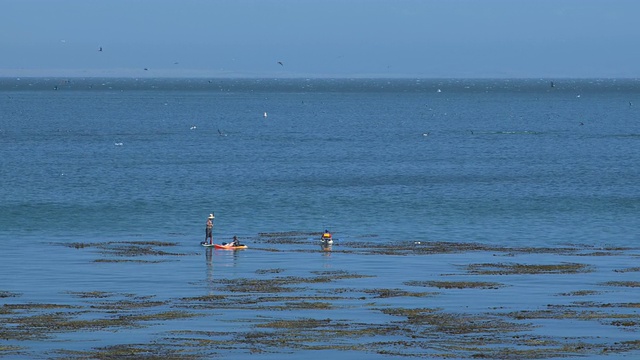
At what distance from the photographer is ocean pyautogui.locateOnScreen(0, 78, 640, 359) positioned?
37.1 m

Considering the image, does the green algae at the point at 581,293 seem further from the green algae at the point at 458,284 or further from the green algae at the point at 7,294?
the green algae at the point at 7,294

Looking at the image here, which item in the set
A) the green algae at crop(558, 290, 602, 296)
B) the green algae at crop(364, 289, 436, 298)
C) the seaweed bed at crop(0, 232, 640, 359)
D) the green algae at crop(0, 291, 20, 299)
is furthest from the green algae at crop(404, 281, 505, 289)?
the green algae at crop(0, 291, 20, 299)

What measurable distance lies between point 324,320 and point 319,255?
18929 millimetres

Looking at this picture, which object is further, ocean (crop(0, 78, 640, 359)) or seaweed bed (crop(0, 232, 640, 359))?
ocean (crop(0, 78, 640, 359))

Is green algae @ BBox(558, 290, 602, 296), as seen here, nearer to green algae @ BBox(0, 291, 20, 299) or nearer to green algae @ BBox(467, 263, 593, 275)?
green algae @ BBox(467, 263, 593, 275)

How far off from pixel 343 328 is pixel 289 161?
87.2 meters

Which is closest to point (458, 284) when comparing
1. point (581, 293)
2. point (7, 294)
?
point (581, 293)

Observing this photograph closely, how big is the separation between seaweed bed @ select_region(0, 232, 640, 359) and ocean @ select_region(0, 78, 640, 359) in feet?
0.37

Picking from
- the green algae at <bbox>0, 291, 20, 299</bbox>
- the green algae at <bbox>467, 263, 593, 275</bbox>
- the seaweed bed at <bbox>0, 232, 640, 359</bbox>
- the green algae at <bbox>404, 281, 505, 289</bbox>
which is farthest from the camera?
the green algae at <bbox>467, 263, 593, 275</bbox>

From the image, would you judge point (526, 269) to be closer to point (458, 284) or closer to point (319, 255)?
point (458, 284)

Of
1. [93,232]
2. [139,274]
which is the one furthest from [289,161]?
[139,274]

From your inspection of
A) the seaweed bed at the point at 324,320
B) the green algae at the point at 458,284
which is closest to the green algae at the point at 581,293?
the seaweed bed at the point at 324,320

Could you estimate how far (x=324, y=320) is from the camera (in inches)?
1571

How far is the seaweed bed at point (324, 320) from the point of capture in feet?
115
